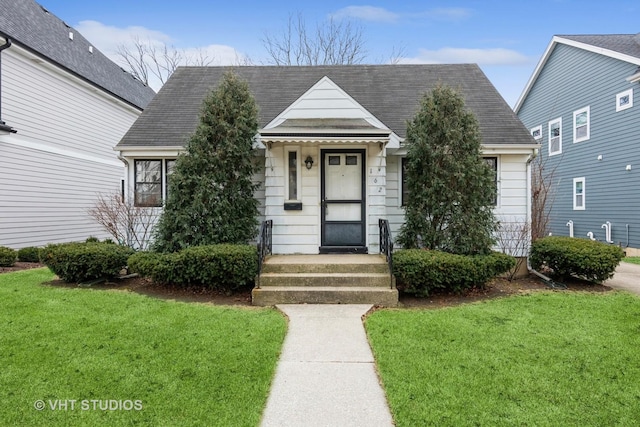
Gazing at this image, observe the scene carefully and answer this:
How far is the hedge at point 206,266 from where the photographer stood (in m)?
6.40

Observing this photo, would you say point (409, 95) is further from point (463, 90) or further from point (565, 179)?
point (565, 179)

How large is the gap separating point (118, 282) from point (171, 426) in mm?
5588

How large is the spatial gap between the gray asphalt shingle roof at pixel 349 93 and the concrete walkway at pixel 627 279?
11.8 ft

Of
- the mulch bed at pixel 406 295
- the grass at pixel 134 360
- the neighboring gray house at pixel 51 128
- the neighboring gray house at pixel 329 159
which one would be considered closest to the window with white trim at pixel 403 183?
the neighboring gray house at pixel 329 159

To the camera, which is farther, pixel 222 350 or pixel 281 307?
pixel 281 307

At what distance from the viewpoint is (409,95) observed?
10266mm

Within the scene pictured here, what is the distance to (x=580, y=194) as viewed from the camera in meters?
15.5

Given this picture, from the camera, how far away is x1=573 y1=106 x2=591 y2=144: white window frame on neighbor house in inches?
587

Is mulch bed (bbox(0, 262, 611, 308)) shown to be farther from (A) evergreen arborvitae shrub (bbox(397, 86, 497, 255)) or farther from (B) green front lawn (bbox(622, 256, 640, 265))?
(B) green front lawn (bbox(622, 256, 640, 265))

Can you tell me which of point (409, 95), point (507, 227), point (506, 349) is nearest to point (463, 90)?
point (409, 95)

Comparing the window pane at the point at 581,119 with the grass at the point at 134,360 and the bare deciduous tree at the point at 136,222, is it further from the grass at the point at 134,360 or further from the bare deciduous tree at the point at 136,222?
the bare deciduous tree at the point at 136,222

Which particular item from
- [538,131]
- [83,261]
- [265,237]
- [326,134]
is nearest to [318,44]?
[538,131]

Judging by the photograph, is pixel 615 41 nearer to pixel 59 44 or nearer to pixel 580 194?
pixel 580 194

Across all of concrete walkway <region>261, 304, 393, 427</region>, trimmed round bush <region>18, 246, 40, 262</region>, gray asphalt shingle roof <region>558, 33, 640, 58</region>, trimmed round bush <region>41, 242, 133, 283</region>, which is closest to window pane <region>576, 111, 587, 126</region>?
gray asphalt shingle roof <region>558, 33, 640, 58</region>
